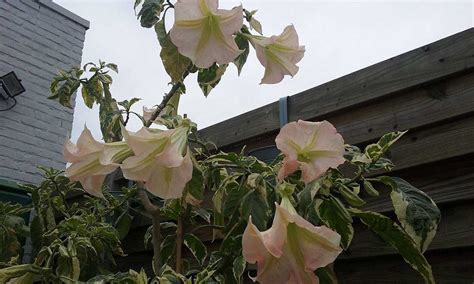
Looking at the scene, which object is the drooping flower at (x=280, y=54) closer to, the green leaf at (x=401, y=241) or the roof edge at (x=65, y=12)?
the green leaf at (x=401, y=241)

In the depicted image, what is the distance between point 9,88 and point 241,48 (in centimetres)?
284

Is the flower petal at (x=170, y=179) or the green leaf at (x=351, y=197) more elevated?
the flower petal at (x=170, y=179)

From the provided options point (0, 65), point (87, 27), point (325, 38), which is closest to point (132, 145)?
point (325, 38)

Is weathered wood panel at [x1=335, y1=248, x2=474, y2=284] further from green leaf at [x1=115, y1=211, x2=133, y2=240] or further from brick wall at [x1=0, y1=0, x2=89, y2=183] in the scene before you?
brick wall at [x1=0, y1=0, x2=89, y2=183]

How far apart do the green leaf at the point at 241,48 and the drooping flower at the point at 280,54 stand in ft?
0.16

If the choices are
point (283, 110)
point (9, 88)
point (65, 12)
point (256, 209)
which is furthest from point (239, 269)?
point (65, 12)

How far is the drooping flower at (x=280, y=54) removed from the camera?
0.86 meters

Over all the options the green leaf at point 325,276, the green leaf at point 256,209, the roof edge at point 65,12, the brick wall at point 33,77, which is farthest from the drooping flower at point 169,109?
the roof edge at point 65,12

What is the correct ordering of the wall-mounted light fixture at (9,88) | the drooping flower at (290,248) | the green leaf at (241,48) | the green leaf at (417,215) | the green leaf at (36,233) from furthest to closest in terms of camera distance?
the wall-mounted light fixture at (9,88) < the green leaf at (36,233) < the green leaf at (241,48) < the green leaf at (417,215) < the drooping flower at (290,248)

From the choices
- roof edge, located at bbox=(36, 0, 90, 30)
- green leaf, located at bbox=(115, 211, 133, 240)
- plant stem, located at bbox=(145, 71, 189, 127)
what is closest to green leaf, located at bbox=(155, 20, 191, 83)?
plant stem, located at bbox=(145, 71, 189, 127)

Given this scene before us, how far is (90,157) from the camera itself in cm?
75

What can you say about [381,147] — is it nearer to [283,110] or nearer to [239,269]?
[239,269]

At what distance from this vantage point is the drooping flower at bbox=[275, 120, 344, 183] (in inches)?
27.3

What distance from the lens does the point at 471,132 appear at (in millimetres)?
1087
